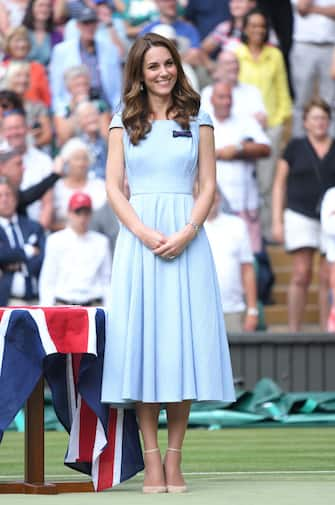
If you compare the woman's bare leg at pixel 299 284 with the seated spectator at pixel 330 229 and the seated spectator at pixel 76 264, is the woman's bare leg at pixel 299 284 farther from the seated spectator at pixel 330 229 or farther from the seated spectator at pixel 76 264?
the seated spectator at pixel 76 264

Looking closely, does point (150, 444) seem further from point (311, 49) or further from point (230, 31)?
point (311, 49)

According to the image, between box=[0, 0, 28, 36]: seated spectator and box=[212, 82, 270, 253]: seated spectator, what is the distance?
8.74ft

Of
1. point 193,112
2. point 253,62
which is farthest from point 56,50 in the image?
point 193,112

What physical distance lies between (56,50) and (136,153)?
9341 mm

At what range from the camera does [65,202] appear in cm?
1491

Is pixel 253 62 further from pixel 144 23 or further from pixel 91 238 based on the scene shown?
pixel 91 238

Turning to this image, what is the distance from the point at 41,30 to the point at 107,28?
28.2 inches

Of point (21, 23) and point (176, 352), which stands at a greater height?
point (21, 23)

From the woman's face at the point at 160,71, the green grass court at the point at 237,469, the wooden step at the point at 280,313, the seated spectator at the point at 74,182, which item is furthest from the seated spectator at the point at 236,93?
the woman's face at the point at 160,71

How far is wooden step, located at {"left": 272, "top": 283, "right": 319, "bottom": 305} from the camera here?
15.2 meters

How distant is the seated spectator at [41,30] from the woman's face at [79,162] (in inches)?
70.3

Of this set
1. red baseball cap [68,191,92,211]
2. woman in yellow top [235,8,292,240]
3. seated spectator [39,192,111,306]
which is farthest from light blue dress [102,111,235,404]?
woman in yellow top [235,8,292,240]

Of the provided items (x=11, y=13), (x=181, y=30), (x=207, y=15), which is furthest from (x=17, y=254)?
(x=207, y=15)

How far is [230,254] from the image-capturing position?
1384cm
